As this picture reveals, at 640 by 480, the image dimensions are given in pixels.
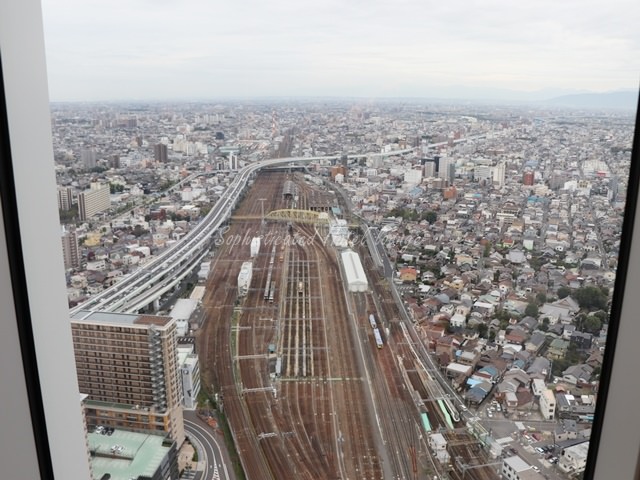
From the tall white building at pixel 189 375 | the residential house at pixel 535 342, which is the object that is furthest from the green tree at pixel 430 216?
the tall white building at pixel 189 375

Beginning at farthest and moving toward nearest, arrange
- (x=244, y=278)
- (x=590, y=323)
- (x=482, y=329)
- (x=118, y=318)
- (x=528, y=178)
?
(x=244, y=278)
(x=528, y=178)
(x=482, y=329)
(x=118, y=318)
(x=590, y=323)

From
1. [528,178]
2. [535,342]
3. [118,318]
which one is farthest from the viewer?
[528,178]

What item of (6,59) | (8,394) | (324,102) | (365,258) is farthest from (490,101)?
(8,394)

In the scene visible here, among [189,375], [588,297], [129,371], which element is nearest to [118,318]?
[129,371]

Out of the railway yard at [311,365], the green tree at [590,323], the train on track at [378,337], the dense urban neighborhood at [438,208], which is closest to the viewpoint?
the green tree at [590,323]

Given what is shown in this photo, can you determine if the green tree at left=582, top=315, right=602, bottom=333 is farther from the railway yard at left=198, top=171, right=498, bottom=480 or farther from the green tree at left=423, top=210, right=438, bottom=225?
the green tree at left=423, top=210, right=438, bottom=225

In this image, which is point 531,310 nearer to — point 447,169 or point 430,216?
point 430,216

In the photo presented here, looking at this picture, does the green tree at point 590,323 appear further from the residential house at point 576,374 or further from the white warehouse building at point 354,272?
the white warehouse building at point 354,272
